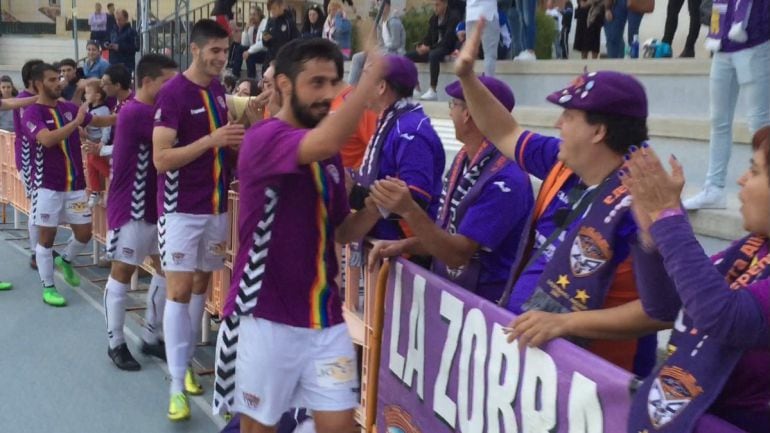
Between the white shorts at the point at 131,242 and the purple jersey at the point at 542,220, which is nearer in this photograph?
the purple jersey at the point at 542,220

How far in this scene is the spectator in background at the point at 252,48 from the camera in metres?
14.4

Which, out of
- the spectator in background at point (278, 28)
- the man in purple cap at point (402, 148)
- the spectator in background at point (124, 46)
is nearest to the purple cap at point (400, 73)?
the man in purple cap at point (402, 148)

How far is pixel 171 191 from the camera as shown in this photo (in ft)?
15.6

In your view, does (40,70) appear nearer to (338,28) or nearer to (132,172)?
(132,172)

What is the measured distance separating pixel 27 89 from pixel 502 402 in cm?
708

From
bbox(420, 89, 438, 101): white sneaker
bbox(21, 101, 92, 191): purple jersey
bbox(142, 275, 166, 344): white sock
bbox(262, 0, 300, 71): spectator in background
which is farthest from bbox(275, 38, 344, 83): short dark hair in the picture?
bbox(262, 0, 300, 71): spectator in background

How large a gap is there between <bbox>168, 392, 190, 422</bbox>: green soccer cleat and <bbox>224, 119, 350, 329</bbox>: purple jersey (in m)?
1.83

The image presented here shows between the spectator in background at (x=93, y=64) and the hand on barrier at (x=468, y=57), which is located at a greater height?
the hand on barrier at (x=468, y=57)

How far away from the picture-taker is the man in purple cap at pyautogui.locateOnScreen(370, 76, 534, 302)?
3055 millimetres

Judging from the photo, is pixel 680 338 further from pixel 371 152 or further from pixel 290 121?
pixel 371 152

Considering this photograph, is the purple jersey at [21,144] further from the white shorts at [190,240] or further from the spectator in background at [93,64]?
the spectator in background at [93,64]

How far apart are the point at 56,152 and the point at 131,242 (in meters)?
2.32

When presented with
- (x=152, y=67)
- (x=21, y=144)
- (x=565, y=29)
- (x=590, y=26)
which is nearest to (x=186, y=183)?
(x=152, y=67)

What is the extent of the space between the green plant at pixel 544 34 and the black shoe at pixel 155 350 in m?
8.75
